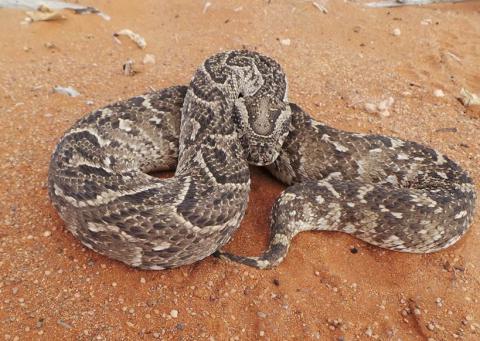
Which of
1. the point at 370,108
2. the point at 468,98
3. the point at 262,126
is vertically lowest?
the point at 370,108

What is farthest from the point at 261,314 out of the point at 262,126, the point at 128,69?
the point at 128,69

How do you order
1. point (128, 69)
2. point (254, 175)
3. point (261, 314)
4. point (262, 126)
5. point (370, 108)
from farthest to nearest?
point (128, 69)
point (370, 108)
point (254, 175)
point (262, 126)
point (261, 314)

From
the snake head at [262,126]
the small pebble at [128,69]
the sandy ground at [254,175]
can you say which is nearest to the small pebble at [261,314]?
the sandy ground at [254,175]

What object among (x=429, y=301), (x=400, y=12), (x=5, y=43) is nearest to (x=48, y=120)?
(x=5, y=43)

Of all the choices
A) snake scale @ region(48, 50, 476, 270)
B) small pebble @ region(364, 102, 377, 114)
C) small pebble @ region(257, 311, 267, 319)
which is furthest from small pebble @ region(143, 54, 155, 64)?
small pebble @ region(257, 311, 267, 319)

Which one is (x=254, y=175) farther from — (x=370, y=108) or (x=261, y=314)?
(x=370, y=108)

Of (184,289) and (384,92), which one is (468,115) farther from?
(184,289)

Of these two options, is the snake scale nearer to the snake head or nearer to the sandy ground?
the snake head
